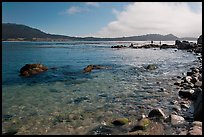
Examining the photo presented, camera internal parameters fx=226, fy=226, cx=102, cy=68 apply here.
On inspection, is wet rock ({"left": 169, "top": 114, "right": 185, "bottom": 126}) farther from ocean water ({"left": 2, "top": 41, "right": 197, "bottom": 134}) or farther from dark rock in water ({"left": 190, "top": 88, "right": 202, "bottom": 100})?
dark rock in water ({"left": 190, "top": 88, "right": 202, "bottom": 100})

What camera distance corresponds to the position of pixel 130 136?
31.4 ft

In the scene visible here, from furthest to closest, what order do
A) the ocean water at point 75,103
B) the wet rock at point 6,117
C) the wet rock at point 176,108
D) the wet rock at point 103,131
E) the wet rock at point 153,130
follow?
the wet rock at point 176,108
the wet rock at point 6,117
the ocean water at point 75,103
the wet rock at point 103,131
the wet rock at point 153,130

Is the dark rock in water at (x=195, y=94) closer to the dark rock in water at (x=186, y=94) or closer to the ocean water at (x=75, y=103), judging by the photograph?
the dark rock in water at (x=186, y=94)

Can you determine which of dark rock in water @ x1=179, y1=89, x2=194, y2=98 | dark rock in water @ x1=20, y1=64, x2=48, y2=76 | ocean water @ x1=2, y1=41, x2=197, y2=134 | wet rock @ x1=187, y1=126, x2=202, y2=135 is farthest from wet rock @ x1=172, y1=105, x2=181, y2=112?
dark rock in water @ x1=20, y1=64, x2=48, y2=76

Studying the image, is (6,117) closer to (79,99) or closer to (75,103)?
(75,103)

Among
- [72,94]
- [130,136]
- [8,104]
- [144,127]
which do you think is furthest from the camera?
[72,94]

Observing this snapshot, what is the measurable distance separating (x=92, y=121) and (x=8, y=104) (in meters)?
6.91

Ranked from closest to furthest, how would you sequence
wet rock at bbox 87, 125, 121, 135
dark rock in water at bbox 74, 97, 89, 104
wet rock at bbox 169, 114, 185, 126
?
wet rock at bbox 87, 125, 121, 135 < wet rock at bbox 169, 114, 185, 126 < dark rock in water at bbox 74, 97, 89, 104

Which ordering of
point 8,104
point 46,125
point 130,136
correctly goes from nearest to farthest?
point 130,136 → point 46,125 → point 8,104

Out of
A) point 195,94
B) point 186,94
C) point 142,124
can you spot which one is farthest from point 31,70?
point 142,124

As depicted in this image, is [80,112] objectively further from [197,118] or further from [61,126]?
[197,118]

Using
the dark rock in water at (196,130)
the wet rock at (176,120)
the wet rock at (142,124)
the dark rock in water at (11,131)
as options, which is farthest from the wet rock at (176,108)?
the dark rock in water at (11,131)

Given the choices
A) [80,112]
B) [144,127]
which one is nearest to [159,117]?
[144,127]

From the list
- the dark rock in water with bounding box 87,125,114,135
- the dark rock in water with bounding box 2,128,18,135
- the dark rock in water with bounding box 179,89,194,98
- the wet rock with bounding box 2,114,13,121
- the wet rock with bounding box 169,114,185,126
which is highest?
the dark rock in water with bounding box 179,89,194,98
